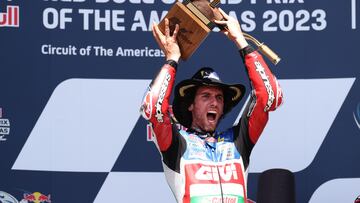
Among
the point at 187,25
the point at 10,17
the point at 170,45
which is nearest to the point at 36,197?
the point at 10,17

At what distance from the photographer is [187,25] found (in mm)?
4062

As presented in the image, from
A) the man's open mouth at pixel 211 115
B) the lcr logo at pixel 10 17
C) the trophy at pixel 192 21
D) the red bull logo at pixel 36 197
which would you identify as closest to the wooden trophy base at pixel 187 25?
the trophy at pixel 192 21

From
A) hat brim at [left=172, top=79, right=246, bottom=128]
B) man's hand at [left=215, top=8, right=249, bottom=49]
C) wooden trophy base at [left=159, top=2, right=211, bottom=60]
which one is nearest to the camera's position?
wooden trophy base at [left=159, top=2, right=211, bottom=60]

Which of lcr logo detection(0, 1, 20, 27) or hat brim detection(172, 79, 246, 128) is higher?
lcr logo detection(0, 1, 20, 27)

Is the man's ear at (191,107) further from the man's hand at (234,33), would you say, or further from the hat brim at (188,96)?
the man's hand at (234,33)

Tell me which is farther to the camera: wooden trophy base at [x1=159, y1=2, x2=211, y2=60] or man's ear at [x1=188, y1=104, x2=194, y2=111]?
man's ear at [x1=188, y1=104, x2=194, y2=111]

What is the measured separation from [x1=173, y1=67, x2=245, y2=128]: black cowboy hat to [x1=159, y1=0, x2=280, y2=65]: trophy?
183 mm

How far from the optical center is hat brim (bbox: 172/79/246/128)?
14.1 feet

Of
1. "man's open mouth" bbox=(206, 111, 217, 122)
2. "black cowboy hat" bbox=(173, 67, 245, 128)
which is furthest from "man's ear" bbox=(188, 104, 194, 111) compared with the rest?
Result: "man's open mouth" bbox=(206, 111, 217, 122)

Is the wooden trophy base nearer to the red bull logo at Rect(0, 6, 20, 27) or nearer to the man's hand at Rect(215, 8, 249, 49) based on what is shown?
the man's hand at Rect(215, 8, 249, 49)

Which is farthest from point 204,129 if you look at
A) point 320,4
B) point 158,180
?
point 320,4

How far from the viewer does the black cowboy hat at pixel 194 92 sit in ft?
14.0

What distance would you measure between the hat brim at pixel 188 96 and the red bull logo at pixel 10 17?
56.4 inches

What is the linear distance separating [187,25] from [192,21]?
4 centimetres
